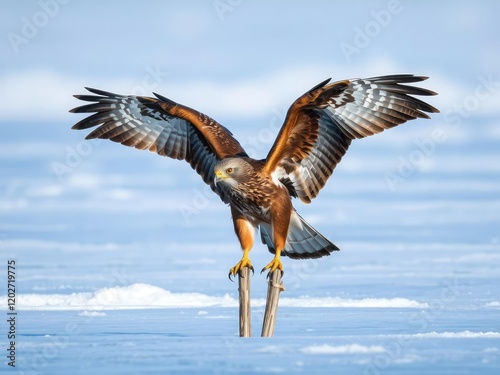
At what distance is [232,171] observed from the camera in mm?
15055

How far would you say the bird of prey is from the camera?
15102 mm

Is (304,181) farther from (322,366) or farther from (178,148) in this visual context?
(322,366)

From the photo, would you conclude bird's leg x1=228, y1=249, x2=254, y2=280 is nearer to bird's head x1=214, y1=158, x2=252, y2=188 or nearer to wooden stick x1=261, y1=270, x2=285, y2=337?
wooden stick x1=261, y1=270, x2=285, y2=337

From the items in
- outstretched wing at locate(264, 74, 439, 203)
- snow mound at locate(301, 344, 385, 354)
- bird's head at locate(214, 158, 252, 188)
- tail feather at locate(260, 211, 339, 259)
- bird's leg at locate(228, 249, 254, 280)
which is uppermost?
outstretched wing at locate(264, 74, 439, 203)

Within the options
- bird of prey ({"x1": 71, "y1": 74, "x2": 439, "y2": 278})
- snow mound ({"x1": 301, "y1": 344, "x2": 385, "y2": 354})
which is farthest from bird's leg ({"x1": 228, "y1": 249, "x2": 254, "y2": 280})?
snow mound ({"x1": 301, "y1": 344, "x2": 385, "y2": 354})

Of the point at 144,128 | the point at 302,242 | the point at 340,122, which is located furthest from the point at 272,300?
the point at 144,128

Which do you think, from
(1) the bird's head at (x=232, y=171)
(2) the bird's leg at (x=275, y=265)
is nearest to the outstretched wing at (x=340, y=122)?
(1) the bird's head at (x=232, y=171)

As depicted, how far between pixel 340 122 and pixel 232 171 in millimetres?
1895

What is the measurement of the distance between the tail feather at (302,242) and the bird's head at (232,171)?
3.67ft

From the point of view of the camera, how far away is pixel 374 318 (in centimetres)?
1786

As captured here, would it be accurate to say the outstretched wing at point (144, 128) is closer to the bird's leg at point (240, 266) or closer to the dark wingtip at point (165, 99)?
the dark wingtip at point (165, 99)

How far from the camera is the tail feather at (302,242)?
15965 mm

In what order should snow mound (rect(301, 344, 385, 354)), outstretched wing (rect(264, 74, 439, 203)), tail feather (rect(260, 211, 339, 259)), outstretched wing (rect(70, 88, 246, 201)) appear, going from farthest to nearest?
1. outstretched wing (rect(70, 88, 246, 201))
2. tail feather (rect(260, 211, 339, 259))
3. outstretched wing (rect(264, 74, 439, 203))
4. snow mound (rect(301, 344, 385, 354))

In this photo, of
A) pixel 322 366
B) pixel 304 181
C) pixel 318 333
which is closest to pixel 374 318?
pixel 318 333
